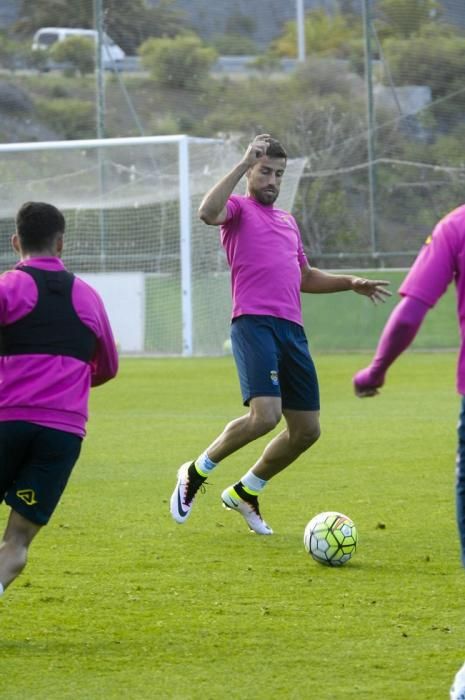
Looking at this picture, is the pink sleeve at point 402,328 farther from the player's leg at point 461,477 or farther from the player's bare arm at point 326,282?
the player's bare arm at point 326,282

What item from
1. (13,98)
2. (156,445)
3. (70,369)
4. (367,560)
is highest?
(70,369)

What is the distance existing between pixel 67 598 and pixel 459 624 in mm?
1737

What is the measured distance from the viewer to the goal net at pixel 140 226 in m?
24.0

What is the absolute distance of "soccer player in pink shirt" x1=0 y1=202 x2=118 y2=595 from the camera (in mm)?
5320

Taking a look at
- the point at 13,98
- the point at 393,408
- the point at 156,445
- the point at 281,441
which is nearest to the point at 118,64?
the point at 13,98

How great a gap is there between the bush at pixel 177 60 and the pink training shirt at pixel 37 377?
30.5 meters

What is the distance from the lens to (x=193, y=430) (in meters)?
13.8

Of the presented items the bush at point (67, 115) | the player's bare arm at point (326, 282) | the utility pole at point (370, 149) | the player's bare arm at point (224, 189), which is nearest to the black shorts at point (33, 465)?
the player's bare arm at point (326, 282)

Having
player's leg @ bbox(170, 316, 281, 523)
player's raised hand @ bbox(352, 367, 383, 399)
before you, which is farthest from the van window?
player's raised hand @ bbox(352, 367, 383, 399)

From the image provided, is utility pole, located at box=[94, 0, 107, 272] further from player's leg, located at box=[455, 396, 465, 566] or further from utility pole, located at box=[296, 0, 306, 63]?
player's leg, located at box=[455, 396, 465, 566]

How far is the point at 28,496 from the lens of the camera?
5.37 meters

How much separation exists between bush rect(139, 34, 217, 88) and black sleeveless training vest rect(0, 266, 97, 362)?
30.5 meters

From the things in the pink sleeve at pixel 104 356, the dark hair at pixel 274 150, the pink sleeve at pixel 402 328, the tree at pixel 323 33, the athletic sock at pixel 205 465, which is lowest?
the tree at pixel 323 33

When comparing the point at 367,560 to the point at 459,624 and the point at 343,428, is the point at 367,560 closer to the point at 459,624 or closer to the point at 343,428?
the point at 459,624
